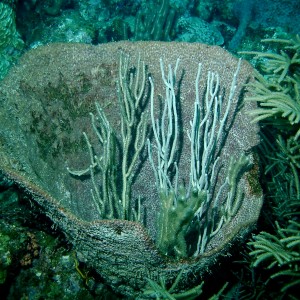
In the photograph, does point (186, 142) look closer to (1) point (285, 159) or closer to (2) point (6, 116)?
(1) point (285, 159)

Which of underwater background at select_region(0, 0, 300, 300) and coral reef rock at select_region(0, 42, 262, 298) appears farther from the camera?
coral reef rock at select_region(0, 42, 262, 298)

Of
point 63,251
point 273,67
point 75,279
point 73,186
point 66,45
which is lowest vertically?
point 75,279

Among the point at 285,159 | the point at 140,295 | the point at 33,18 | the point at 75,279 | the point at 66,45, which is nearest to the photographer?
the point at 140,295

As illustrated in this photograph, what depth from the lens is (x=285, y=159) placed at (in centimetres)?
260

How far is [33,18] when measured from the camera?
634cm

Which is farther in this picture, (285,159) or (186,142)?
(186,142)

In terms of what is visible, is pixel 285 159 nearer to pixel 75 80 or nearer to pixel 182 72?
pixel 182 72

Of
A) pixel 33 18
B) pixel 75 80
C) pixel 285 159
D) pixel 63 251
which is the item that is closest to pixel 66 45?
pixel 75 80

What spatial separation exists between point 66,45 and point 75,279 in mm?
2029

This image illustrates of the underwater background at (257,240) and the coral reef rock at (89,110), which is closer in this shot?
the underwater background at (257,240)

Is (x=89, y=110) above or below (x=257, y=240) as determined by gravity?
above

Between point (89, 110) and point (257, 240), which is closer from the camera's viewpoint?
point (257, 240)

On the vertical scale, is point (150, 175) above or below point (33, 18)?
below

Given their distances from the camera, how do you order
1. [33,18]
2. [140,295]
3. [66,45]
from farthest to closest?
[33,18] < [66,45] < [140,295]
